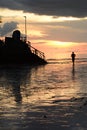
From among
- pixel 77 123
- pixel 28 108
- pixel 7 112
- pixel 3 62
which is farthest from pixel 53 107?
pixel 3 62

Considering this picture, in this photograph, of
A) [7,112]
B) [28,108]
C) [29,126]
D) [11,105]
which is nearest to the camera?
[29,126]

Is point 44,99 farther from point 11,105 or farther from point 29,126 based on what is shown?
point 29,126

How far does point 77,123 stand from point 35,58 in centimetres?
5251

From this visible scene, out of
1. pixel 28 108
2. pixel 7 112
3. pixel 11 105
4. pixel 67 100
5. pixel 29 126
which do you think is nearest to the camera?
pixel 29 126

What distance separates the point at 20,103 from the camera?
14.0 metres

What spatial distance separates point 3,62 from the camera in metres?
59.7

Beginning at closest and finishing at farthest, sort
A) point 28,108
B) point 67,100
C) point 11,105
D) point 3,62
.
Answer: point 28,108
point 11,105
point 67,100
point 3,62

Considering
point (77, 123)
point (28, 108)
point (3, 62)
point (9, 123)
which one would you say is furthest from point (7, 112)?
point (3, 62)

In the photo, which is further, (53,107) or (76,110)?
(53,107)

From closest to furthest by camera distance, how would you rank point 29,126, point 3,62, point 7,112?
1. point 29,126
2. point 7,112
3. point 3,62

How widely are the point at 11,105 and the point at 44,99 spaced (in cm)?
203

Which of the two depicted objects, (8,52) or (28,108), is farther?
(8,52)

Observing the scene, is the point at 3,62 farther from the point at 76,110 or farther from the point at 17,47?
the point at 76,110

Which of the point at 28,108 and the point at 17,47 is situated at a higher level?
the point at 17,47
